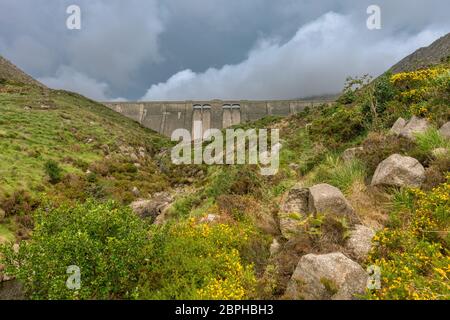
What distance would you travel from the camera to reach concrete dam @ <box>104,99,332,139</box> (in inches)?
3440

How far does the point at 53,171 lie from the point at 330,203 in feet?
63.7

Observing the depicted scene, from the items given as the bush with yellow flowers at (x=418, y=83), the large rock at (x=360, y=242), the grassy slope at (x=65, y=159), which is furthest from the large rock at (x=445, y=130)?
the grassy slope at (x=65, y=159)

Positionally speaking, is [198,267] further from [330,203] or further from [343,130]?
[343,130]

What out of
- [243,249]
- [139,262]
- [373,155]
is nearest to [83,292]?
[139,262]

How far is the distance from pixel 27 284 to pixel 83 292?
1279 mm

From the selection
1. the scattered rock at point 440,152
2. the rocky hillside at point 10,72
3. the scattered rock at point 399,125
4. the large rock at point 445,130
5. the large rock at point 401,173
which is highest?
the rocky hillside at point 10,72

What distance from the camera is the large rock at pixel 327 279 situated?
4.70 m

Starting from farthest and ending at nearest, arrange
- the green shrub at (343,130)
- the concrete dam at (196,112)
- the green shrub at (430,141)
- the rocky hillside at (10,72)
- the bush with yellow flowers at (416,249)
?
the concrete dam at (196,112) < the rocky hillside at (10,72) < the green shrub at (343,130) < the green shrub at (430,141) < the bush with yellow flowers at (416,249)

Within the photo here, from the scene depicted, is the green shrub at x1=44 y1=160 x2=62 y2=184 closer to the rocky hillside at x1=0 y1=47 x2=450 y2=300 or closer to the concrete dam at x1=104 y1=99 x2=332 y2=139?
the rocky hillside at x1=0 y1=47 x2=450 y2=300

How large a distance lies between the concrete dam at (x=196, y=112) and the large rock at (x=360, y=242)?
80.7 metres

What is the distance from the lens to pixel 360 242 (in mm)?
5828

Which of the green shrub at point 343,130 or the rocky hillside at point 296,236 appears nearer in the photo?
the rocky hillside at point 296,236

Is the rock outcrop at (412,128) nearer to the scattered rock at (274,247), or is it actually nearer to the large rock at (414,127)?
the large rock at (414,127)

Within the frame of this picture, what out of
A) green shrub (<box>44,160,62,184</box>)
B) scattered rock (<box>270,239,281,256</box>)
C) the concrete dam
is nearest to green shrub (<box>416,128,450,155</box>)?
scattered rock (<box>270,239,281,256</box>)
